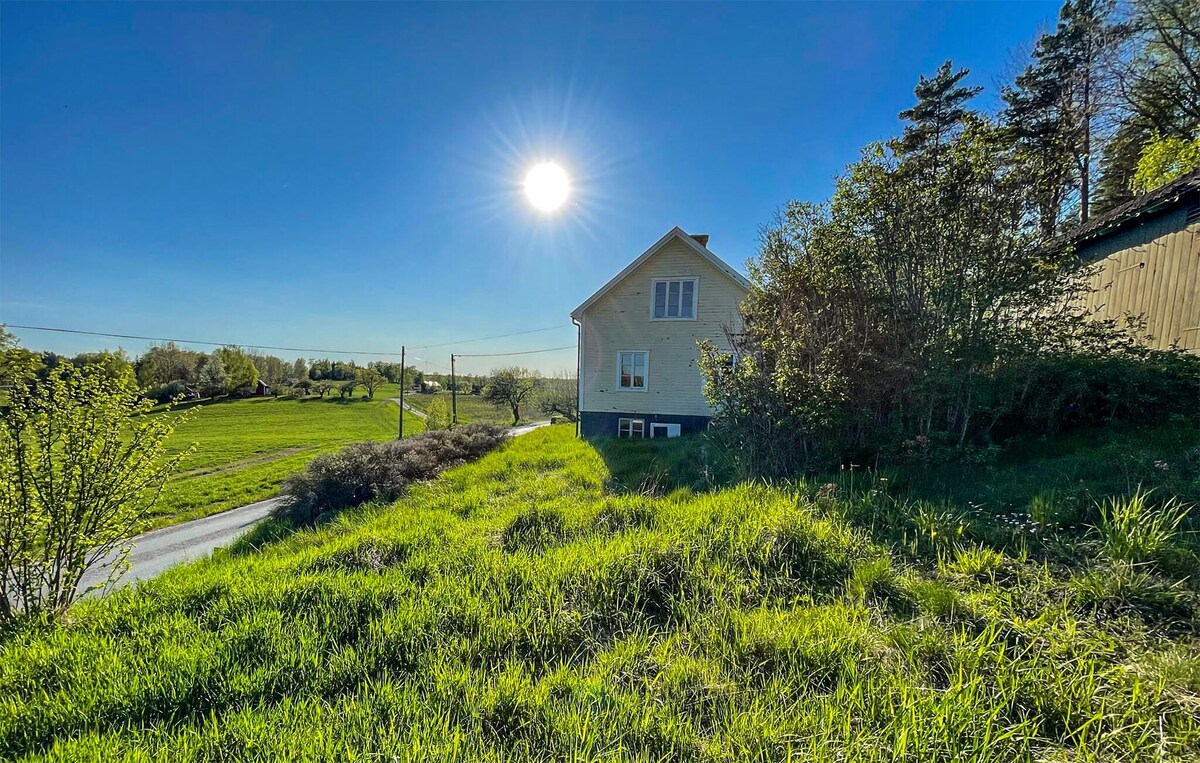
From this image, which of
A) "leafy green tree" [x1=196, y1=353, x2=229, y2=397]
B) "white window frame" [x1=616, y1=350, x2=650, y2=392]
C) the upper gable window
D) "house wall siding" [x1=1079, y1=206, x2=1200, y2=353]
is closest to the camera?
"house wall siding" [x1=1079, y1=206, x2=1200, y2=353]

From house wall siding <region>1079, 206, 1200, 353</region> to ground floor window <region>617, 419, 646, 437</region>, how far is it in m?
11.7

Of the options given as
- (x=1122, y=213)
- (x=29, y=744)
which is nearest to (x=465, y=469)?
(x=29, y=744)

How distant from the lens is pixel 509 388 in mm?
42688

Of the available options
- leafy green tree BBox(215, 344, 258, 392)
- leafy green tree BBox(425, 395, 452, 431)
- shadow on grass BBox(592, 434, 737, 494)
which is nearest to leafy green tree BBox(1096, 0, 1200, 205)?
shadow on grass BBox(592, 434, 737, 494)

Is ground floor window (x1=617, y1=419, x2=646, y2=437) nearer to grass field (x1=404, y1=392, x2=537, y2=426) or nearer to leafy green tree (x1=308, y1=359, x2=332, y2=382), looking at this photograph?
grass field (x1=404, y1=392, x2=537, y2=426)

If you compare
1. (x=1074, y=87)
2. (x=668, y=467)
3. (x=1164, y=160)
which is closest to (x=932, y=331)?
(x=668, y=467)

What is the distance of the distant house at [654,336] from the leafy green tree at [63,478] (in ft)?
41.4

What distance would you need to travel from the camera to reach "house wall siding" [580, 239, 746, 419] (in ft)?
50.3

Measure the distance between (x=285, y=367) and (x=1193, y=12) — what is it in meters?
85.7

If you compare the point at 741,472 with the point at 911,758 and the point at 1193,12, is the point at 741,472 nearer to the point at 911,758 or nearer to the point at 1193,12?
the point at 911,758

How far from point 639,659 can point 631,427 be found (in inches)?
543

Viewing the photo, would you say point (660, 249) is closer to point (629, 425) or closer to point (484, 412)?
point (629, 425)

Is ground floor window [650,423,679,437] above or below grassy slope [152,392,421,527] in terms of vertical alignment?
above

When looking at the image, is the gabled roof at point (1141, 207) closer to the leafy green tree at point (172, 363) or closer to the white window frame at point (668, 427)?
the white window frame at point (668, 427)
